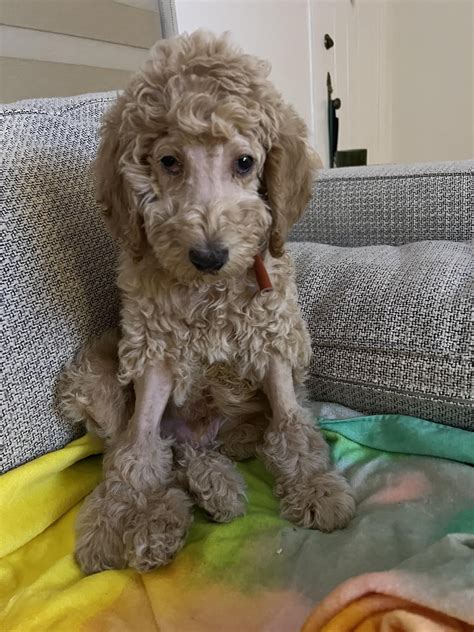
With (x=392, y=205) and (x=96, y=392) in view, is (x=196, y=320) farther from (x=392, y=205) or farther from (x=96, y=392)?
(x=392, y=205)

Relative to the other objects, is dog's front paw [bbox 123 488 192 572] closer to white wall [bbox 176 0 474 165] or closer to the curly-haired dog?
the curly-haired dog

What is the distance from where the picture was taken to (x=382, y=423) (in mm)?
1202

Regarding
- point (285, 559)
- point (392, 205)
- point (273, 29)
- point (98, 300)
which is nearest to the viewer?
point (285, 559)

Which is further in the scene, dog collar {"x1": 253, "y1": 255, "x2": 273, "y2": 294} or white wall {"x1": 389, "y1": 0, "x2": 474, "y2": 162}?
white wall {"x1": 389, "y1": 0, "x2": 474, "y2": 162}

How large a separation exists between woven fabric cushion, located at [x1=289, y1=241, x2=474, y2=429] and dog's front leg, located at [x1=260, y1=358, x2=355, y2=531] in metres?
0.14

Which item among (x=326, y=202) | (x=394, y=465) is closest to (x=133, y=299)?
(x=394, y=465)

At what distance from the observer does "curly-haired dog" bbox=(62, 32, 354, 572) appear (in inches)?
38.1

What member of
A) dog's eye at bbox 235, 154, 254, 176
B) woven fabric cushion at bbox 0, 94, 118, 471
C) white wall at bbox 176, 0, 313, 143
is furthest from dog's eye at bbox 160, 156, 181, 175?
Result: white wall at bbox 176, 0, 313, 143

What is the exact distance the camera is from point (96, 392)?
1150mm

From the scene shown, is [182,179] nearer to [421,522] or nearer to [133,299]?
[133,299]

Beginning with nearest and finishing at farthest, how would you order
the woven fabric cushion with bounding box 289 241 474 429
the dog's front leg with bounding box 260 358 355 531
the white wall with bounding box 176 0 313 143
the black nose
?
the black nose → the dog's front leg with bounding box 260 358 355 531 → the woven fabric cushion with bounding box 289 241 474 429 → the white wall with bounding box 176 0 313 143

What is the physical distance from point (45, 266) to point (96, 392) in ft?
0.92

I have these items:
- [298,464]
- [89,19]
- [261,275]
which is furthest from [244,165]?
[89,19]

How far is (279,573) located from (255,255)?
546mm
